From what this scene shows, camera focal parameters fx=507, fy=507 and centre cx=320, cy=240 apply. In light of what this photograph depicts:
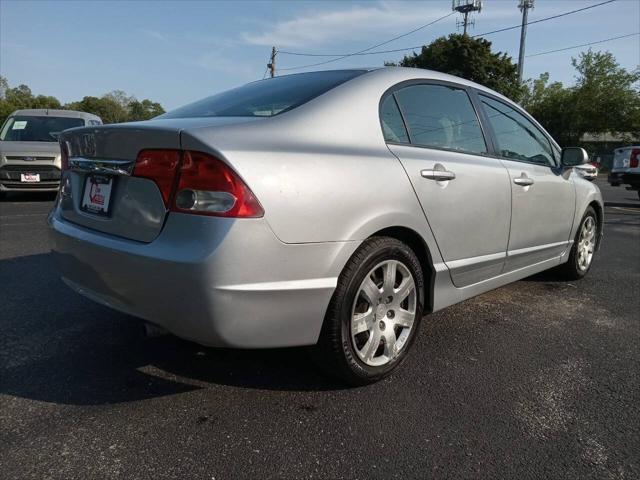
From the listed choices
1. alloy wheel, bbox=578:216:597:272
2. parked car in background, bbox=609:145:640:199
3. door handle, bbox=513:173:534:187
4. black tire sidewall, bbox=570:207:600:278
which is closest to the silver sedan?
door handle, bbox=513:173:534:187

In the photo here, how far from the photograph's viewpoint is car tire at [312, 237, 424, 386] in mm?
2256

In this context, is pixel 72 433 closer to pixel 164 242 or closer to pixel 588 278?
pixel 164 242

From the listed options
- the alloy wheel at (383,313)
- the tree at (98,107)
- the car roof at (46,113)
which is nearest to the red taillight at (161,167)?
the alloy wheel at (383,313)

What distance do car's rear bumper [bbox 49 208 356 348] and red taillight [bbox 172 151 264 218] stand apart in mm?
39

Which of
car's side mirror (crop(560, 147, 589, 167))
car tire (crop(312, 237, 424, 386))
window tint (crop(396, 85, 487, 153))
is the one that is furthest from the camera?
car's side mirror (crop(560, 147, 589, 167))

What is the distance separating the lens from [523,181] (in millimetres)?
3436

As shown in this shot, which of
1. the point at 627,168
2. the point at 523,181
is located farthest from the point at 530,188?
the point at 627,168

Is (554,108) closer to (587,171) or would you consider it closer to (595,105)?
(595,105)

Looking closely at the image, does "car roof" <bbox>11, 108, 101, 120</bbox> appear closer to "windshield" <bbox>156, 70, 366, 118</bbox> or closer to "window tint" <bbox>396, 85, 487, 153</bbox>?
"windshield" <bbox>156, 70, 366, 118</bbox>

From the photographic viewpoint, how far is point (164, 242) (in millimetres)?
1985

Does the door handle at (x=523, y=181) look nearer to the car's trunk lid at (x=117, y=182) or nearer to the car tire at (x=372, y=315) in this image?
the car tire at (x=372, y=315)

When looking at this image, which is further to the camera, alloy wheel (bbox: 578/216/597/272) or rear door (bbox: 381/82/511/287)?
alloy wheel (bbox: 578/216/597/272)

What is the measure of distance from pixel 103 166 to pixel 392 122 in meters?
1.42

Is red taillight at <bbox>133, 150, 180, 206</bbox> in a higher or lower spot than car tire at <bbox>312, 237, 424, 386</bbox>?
higher
